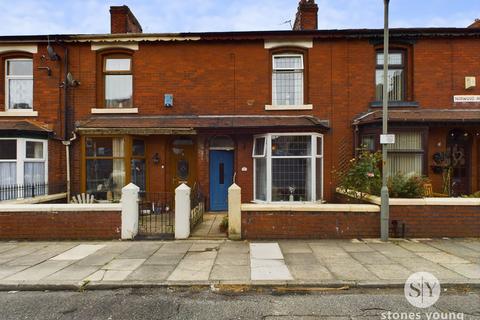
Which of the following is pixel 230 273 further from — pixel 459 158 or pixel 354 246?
pixel 459 158

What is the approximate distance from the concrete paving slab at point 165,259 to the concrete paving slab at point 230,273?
948mm

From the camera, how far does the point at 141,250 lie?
7.33 meters

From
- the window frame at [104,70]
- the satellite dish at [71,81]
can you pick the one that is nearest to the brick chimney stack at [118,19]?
the window frame at [104,70]

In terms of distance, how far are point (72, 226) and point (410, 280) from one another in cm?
781

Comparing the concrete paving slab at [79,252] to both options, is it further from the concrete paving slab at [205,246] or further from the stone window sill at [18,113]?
the stone window sill at [18,113]

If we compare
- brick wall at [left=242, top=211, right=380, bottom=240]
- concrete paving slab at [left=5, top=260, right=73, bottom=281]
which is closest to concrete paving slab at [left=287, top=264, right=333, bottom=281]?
brick wall at [left=242, top=211, right=380, bottom=240]

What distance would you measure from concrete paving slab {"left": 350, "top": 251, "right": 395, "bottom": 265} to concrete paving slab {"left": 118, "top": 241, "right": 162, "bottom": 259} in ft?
14.6

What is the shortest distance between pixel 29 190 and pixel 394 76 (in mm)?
13801

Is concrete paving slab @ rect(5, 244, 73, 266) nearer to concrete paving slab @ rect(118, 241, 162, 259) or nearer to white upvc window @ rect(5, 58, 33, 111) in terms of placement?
concrete paving slab @ rect(118, 241, 162, 259)

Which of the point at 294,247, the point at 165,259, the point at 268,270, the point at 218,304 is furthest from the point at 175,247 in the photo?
the point at 218,304

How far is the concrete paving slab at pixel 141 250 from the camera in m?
6.87

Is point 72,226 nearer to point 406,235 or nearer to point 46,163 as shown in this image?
point 46,163

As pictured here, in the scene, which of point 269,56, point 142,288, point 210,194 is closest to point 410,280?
point 142,288

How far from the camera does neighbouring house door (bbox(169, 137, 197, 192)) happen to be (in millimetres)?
12391
